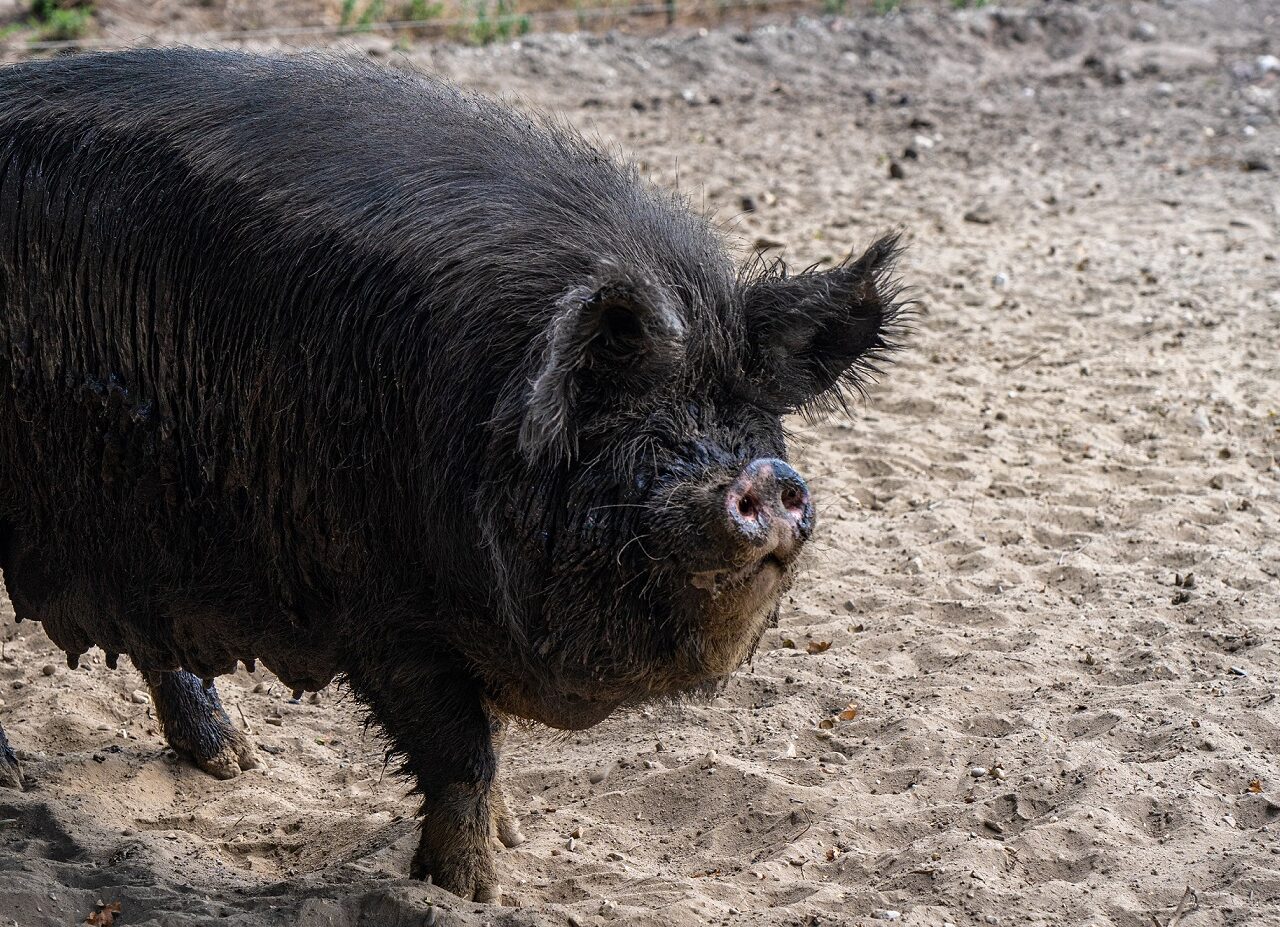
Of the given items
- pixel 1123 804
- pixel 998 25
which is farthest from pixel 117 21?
pixel 1123 804

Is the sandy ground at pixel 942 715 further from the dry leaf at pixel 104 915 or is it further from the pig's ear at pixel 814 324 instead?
the pig's ear at pixel 814 324

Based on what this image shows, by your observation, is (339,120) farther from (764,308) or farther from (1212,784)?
(1212,784)

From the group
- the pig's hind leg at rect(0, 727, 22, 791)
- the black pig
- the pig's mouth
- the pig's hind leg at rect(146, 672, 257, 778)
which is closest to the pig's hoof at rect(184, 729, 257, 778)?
the pig's hind leg at rect(146, 672, 257, 778)

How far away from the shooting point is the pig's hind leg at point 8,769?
4496mm

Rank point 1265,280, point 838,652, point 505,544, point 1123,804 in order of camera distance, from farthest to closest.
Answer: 1. point 1265,280
2. point 838,652
3. point 1123,804
4. point 505,544

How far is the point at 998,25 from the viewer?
43.4 ft

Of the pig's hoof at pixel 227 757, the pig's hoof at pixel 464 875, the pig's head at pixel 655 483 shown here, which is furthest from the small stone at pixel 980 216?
the pig's hoof at pixel 464 875

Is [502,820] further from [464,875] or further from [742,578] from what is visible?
[742,578]

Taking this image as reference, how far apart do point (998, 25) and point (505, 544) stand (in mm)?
11324

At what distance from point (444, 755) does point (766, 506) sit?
1166mm

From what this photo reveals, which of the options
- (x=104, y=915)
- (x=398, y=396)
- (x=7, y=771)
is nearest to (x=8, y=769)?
(x=7, y=771)

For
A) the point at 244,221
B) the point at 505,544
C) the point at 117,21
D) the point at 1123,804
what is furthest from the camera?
the point at 117,21

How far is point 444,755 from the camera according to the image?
3.66 metres

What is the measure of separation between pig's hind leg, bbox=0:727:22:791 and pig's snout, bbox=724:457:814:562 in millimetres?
2711
